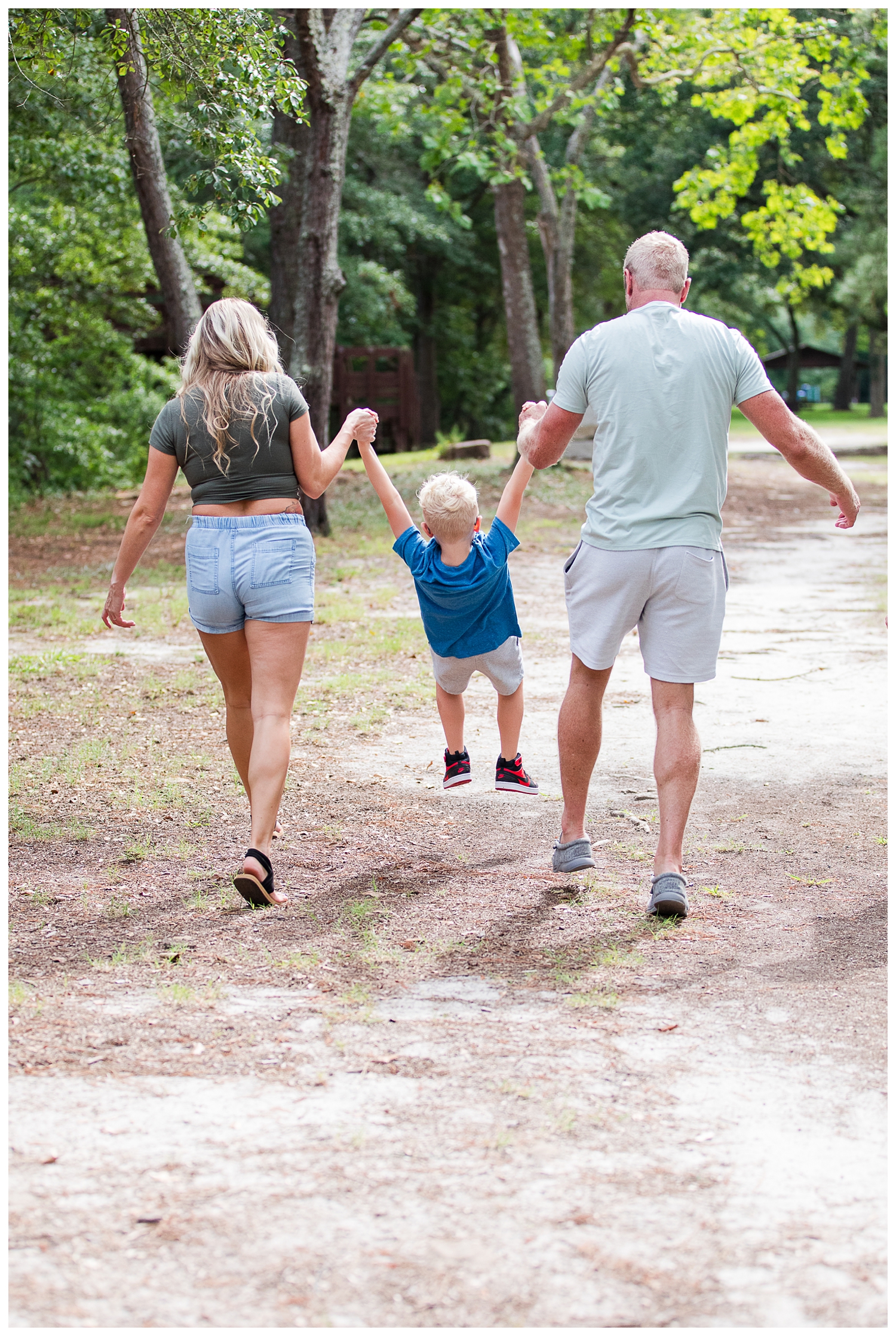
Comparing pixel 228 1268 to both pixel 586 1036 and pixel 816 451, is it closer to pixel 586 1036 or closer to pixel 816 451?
pixel 586 1036

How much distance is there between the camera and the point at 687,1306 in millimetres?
2189

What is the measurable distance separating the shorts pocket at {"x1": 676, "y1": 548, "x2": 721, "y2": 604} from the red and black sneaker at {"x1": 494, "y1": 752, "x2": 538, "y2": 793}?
1.26 metres

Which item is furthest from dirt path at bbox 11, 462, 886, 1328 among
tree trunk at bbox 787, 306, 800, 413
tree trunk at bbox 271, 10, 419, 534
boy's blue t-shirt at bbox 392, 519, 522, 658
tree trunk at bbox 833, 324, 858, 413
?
tree trunk at bbox 833, 324, 858, 413

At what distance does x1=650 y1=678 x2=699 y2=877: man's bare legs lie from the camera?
13.7ft

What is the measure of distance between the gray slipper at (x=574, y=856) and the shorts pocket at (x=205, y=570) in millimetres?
1497

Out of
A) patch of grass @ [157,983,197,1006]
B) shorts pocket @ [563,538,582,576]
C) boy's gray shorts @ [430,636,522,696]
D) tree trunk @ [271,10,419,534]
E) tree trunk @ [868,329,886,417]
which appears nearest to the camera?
patch of grass @ [157,983,197,1006]

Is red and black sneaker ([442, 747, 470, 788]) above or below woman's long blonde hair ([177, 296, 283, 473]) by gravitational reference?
below

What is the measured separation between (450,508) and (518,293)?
1603 cm

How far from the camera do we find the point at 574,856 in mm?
4422

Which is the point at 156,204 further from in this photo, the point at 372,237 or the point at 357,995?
the point at 372,237

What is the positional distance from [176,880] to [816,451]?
8.75ft

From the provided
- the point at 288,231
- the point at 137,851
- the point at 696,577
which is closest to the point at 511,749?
the point at 696,577

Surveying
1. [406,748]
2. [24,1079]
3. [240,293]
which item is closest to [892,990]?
[24,1079]

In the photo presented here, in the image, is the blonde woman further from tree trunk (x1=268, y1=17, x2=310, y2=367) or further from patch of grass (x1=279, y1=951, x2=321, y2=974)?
tree trunk (x1=268, y1=17, x2=310, y2=367)
